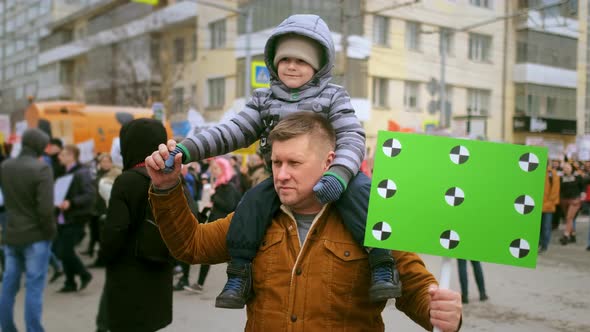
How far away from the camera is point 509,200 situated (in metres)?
2.23

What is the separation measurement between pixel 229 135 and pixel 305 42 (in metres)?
0.52

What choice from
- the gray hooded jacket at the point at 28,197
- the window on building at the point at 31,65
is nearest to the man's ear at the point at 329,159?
the gray hooded jacket at the point at 28,197

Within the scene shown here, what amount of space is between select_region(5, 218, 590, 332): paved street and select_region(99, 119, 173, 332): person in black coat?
1947mm

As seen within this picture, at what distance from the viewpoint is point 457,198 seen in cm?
227

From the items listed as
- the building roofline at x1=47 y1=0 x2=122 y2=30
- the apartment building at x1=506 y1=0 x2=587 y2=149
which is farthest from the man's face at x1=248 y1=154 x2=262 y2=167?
the building roofline at x1=47 y1=0 x2=122 y2=30

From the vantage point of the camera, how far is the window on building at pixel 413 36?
31.2 metres

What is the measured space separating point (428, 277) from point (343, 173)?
0.55 metres

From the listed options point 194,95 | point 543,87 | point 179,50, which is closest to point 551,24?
point 543,87

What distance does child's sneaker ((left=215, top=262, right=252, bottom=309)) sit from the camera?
2402 mm

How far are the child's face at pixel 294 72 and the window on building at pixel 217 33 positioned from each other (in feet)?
108

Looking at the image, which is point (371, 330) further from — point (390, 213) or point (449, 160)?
point (449, 160)

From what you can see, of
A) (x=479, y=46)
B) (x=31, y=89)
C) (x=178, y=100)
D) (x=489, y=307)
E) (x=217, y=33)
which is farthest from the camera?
(x=31, y=89)

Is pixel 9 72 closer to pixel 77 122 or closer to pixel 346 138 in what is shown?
pixel 77 122

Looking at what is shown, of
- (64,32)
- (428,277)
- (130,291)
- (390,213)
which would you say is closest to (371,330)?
(428,277)
